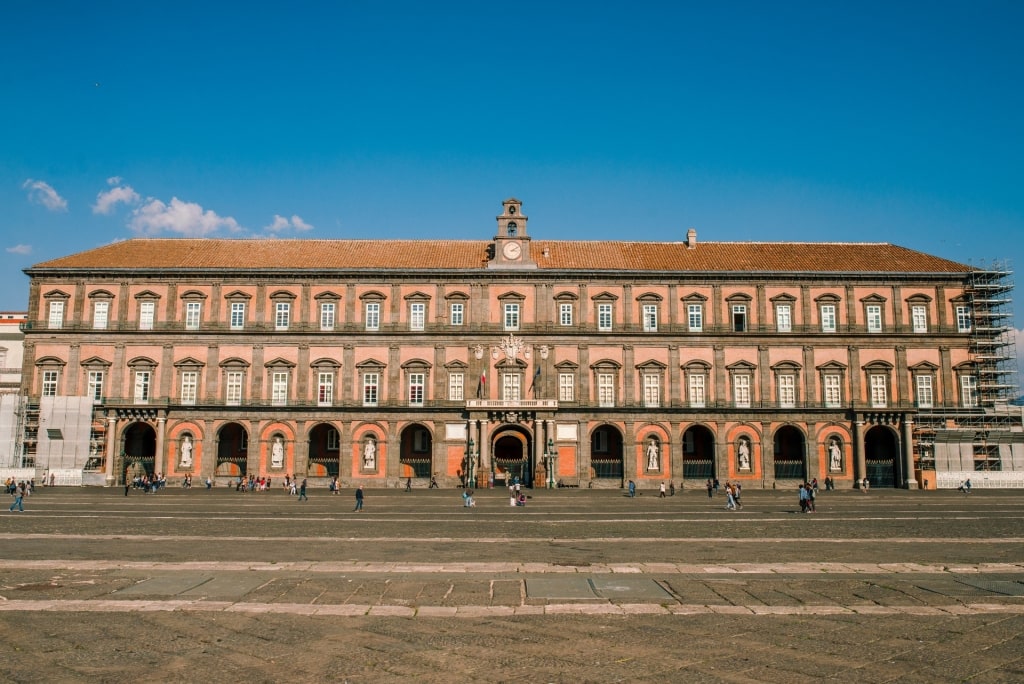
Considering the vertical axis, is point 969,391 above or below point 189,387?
below

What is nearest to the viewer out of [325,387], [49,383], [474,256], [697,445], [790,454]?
[49,383]

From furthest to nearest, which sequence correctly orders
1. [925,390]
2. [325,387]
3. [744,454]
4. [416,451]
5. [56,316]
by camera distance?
1. [416,451]
2. [56,316]
3. [925,390]
4. [325,387]
5. [744,454]

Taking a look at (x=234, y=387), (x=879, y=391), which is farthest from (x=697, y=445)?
(x=234, y=387)

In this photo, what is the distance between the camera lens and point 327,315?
54844 millimetres

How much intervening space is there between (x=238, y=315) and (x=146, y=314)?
6254 mm

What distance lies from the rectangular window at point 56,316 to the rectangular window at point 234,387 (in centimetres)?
1227

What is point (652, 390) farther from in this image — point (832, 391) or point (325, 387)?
point (325, 387)

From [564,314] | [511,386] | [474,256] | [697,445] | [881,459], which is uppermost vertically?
[474,256]

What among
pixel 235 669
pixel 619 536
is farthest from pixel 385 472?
pixel 235 669

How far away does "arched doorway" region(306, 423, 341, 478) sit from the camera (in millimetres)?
54531

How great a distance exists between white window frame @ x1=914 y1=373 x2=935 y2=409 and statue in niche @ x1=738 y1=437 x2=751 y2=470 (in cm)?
1213

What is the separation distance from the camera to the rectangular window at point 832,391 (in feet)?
177

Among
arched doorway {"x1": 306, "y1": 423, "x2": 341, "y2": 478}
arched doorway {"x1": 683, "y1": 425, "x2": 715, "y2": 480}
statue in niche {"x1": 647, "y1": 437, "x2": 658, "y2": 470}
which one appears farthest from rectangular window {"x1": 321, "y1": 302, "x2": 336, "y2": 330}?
arched doorway {"x1": 683, "y1": 425, "x2": 715, "y2": 480}

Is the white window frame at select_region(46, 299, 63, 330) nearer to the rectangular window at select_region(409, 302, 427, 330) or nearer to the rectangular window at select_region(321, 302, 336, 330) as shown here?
the rectangular window at select_region(321, 302, 336, 330)
